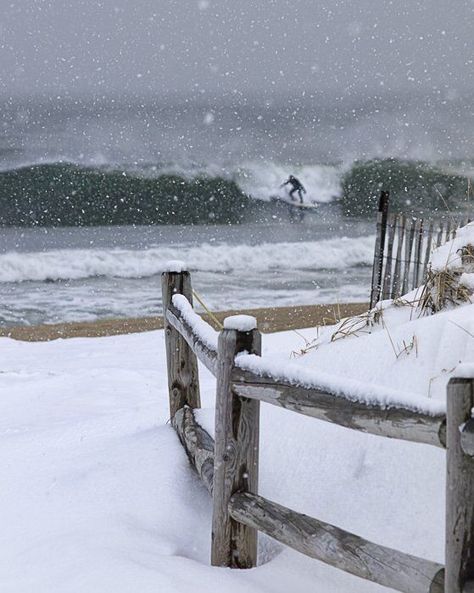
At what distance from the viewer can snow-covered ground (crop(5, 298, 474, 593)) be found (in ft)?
9.52

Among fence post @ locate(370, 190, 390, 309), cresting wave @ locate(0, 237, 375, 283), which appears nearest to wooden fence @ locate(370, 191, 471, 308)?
fence post @ locate(370, 190, 390, 309)

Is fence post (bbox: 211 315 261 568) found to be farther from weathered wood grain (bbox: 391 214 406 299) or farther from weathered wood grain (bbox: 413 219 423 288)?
weathered wood grain (bbox: 413 219 423 288)

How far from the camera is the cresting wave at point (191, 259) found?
2330cm

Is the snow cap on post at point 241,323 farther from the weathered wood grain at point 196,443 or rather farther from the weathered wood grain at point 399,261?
the weathered wood grain at point 399,261

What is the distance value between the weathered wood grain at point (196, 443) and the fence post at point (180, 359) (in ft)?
0.33

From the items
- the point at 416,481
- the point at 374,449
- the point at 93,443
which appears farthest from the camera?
the point at 93,443

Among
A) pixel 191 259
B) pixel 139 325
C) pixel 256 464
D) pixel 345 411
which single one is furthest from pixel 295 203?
pixel 345 411

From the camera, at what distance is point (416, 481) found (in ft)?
10.9

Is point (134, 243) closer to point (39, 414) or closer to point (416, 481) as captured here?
point (39, 414)

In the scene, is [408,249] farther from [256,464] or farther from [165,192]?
[165,192]

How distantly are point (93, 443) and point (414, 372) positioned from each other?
83.1 inches

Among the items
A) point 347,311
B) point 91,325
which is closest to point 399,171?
point 347,311

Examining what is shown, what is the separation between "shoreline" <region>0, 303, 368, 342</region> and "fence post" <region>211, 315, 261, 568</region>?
333 inches

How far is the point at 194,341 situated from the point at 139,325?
1021 cm
